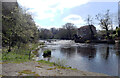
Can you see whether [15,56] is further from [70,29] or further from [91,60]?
[70,29]

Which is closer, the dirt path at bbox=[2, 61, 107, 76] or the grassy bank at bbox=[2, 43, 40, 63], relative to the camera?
the dirt path at bbox=[2, 61, 107, 76]

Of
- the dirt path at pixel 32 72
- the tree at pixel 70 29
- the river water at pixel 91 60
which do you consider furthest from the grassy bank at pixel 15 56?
→ the tree at pixel 70 29

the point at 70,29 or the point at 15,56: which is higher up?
the point at 70,29

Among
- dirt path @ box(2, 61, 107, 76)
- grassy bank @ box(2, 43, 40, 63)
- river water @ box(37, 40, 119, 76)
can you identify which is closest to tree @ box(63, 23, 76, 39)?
river water @ box(37, 40, 119, 76)

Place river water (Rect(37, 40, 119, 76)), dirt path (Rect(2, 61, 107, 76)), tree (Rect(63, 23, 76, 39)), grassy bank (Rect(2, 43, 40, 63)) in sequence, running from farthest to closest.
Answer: tree (Rect(63, 23, 76, 39)), river water (Rect(37, 40, 119, 76)), grassy bank (Rect(2, 43, 40, 63)), dirt path (Rect(2, 61, 107, 76))

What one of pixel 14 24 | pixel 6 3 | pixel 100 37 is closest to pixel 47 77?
pixel 14 24

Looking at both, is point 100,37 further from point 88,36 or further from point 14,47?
point 14,47

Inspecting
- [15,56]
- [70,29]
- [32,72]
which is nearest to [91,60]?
[15,56]

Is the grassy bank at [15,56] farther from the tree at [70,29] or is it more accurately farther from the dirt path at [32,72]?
the tree at [70,29]

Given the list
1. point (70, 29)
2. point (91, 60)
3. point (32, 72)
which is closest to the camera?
point (32, 72)

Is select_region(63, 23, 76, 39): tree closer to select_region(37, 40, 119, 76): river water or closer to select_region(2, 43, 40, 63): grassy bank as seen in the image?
select_region(37, 40, 119, 76): river water

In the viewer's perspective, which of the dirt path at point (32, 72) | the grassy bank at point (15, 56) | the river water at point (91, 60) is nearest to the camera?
the dirt path at point (32, 72)

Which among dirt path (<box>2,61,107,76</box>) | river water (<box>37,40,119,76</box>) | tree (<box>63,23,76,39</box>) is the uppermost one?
tree (<box>63,23,76,39</box>)

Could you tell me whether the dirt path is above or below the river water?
above
